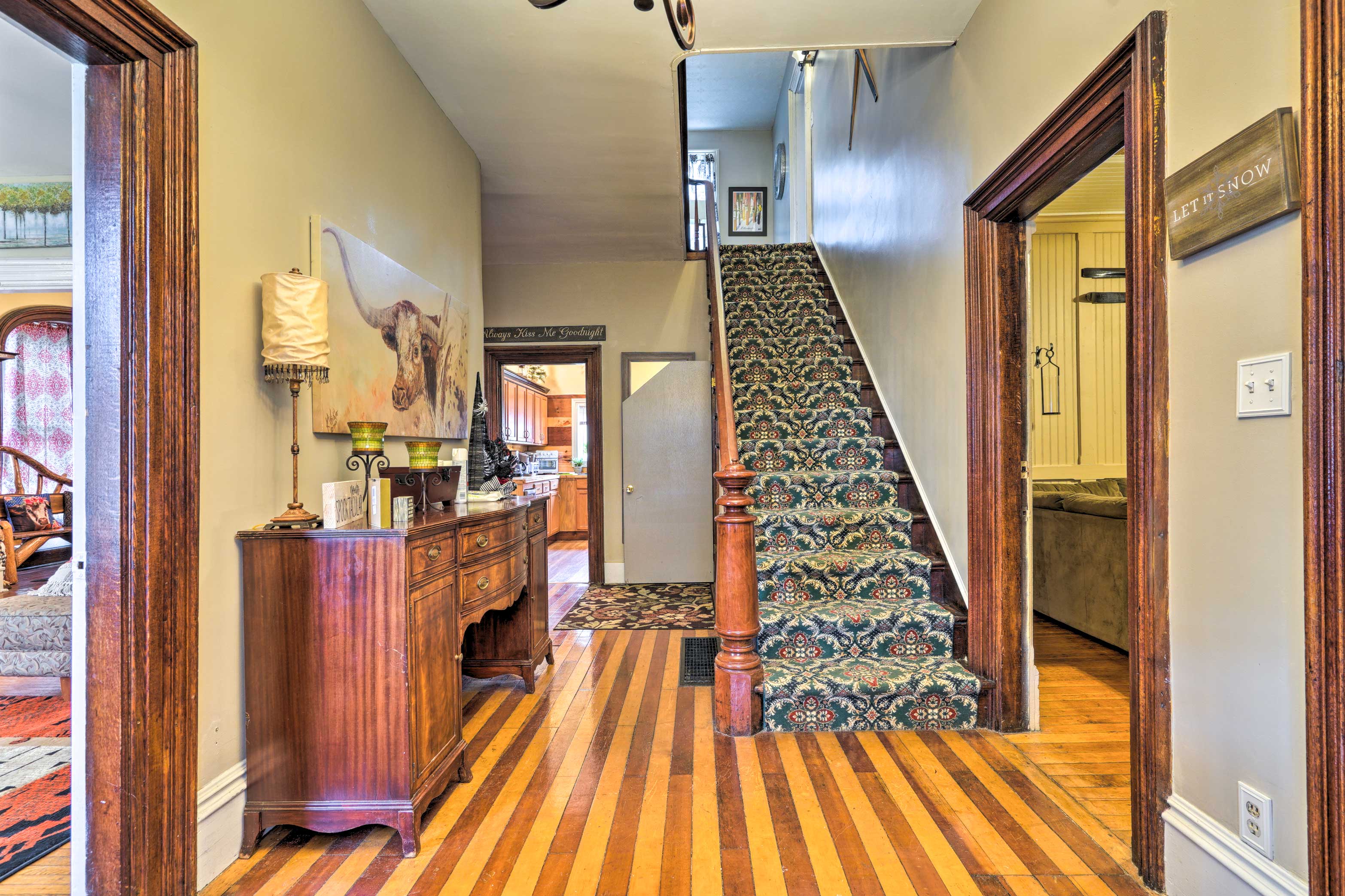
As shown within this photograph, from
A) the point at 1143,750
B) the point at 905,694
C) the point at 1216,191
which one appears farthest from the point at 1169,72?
the point at 905,694

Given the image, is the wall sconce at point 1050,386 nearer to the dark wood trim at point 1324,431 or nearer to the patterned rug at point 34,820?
the dark wood trim at point 1324,431

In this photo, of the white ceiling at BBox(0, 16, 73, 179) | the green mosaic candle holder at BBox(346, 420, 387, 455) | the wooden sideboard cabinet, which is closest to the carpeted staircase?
the wooden sideboard cabinet

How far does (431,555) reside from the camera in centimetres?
209

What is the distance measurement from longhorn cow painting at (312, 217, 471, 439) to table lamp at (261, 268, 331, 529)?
1.00 ft

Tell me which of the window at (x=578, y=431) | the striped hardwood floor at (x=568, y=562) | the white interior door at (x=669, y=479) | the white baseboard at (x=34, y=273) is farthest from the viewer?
the window at (x=578, y=431)

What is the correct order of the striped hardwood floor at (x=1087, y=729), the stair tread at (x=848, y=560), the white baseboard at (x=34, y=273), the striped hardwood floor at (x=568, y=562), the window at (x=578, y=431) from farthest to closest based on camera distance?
1. the window at (x=578, y=431)
2. the striped hardwood floor at (x=568, y=562)
3. the white baseboard at (x=34, y=273)
4. the stair tread at (x=848, y=560)
5. the striped hardwood floor at (x=1087, y=729)

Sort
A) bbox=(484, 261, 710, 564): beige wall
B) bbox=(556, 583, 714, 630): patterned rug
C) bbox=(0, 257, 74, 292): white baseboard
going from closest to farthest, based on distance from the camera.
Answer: bbox=(0, 257, 74, 292): white baseboard < bbox=(556, 583, 714, 630): patterned rug < bbox=(484, 261, 710, 564): beige wall

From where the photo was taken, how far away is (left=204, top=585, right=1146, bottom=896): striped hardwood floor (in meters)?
1.72

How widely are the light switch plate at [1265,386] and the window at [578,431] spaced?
970cm

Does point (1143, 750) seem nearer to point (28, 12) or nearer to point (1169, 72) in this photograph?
point (1169, 72)

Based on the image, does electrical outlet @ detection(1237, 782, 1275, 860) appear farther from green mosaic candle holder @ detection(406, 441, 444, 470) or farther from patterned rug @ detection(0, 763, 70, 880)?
patterned rug @ detection(0, 763, 70, 880)

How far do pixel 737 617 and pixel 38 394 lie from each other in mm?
6721

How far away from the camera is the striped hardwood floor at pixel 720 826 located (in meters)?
1.72

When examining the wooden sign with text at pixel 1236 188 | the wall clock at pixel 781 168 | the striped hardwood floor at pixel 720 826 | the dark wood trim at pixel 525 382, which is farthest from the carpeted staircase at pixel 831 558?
the dark wood trim at pixel 525 382
